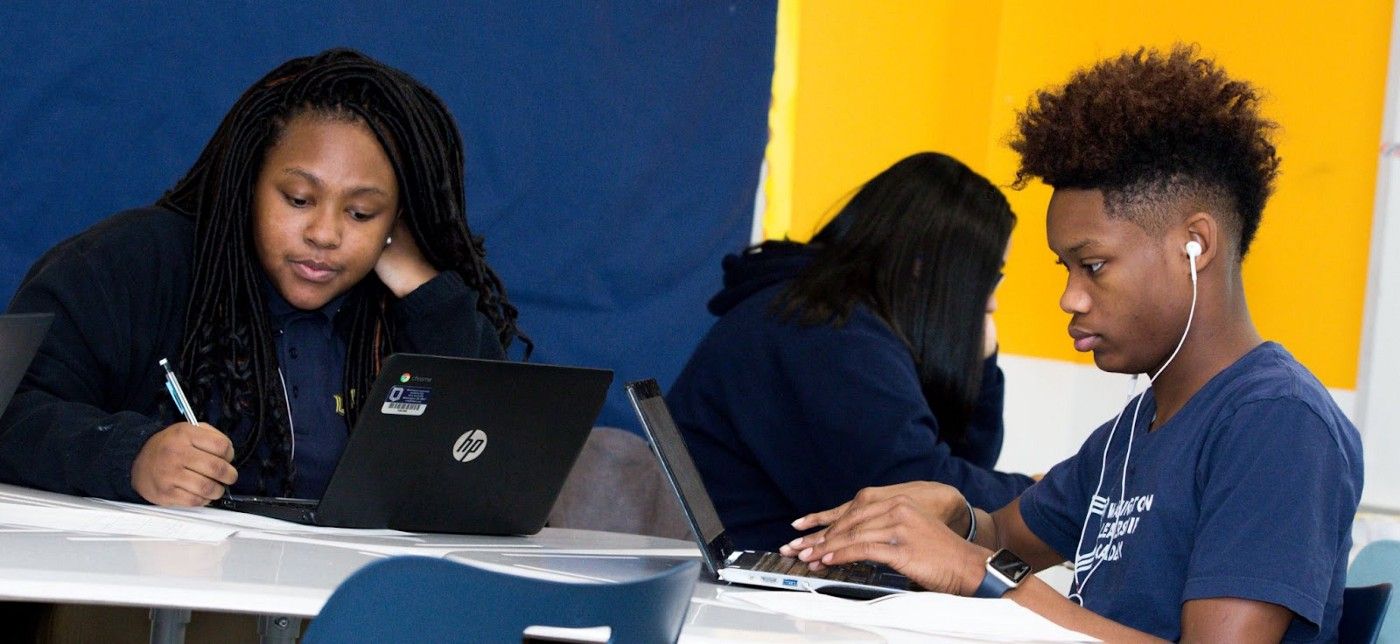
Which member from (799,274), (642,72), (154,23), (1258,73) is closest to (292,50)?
(154,23)

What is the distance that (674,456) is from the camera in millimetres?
1872

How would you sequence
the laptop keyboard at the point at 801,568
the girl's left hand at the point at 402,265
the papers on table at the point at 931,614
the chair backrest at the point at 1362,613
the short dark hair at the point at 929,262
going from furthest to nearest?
the short dark hair at the point at 929,262 < the girl's left hand at the point at 402,265 < the laptop keyboard at the point at 801,568 < the chair backrest at the point at 1362,613 < the papers on table at the point at 931,614

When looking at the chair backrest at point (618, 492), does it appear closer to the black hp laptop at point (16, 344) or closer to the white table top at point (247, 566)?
the white table top at point (247, 566)

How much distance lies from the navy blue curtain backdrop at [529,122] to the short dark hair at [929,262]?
64cm

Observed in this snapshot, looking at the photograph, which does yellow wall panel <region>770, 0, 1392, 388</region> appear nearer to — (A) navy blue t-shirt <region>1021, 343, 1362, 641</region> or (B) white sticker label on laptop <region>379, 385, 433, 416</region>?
(A) navy blue t-shirt <region>1021, 343, 1362, 641</region>

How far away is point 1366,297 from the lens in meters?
3.60

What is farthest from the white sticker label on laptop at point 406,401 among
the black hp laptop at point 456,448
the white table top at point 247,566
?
the white table top at point 247,566

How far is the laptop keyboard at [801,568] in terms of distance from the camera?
1.72m

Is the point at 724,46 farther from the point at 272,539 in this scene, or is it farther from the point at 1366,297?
the point at 272,539

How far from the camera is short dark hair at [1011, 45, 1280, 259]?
5.77ft

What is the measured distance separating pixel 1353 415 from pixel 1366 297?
0.95ft

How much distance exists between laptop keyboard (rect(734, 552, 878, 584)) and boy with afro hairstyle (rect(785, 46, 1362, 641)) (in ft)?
0.07

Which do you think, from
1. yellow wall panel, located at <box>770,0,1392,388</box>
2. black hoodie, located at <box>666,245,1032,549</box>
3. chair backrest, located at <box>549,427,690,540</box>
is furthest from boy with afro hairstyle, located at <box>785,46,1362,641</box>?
yellow wall panel, located at <box>770,0,1392,388</box>

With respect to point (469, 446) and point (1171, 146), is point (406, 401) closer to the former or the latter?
point (469, 446)
